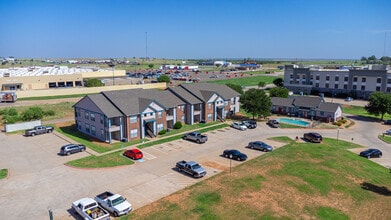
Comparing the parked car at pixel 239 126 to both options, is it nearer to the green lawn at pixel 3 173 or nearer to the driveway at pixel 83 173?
the driveway at pixel 83 173

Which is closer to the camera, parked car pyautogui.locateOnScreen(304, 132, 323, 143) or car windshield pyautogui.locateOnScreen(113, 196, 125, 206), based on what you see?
car windshield pyautogui.locateOnScreen(113, 196, 125, 206)

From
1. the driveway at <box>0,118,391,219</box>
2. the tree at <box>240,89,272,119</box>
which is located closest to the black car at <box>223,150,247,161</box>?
the driveway at <box>0,118,391,219</box>

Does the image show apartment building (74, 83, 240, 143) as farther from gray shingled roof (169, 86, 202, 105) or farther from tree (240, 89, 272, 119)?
tree (240, 89, 272, 119)

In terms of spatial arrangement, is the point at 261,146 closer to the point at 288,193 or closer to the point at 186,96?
the point at 288,193

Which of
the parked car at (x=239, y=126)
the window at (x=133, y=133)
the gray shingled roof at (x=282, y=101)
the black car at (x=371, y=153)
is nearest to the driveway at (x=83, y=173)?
the black car at (x=371, y=153)

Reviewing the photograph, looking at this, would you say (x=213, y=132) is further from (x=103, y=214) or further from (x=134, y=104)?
(x=103, y=214)

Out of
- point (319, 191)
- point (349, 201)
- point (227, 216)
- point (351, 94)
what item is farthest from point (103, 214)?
point (351, 94)

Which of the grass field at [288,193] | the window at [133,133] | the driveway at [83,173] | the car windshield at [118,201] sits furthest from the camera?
the window at [133,133]

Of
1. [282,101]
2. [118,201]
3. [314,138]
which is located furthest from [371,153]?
[118,201]
